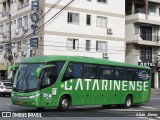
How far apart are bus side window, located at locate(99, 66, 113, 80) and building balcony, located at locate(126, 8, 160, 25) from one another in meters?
27.0

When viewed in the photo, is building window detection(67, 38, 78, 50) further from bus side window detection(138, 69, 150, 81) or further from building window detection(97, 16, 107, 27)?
bus side window detection(138, 69, 150, 81)

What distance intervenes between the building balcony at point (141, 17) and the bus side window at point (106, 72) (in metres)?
27.0

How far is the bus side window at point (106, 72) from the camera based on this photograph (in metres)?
23.5

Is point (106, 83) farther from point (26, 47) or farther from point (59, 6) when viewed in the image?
point (26, 47)

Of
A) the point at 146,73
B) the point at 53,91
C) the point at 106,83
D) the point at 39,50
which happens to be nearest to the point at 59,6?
the point at 39,50

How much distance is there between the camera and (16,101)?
2014 centimetres

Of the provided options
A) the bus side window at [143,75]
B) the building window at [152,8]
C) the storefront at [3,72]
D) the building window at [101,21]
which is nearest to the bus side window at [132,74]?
the bus side window at [143,75]

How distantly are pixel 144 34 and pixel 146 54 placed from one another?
2.85 m

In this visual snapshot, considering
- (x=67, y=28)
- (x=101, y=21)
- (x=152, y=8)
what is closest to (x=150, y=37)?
(x=152, y=8)

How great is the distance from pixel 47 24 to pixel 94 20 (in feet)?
21.5

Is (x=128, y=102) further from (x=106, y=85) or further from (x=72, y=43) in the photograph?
(x=72, y=43)

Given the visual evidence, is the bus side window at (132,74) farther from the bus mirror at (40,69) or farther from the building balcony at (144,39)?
the building balcony at (144,39)

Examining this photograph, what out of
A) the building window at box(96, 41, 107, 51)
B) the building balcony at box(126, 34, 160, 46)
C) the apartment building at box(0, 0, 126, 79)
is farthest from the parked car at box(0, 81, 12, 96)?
the building balcony at box(126, 34, 160, 46)

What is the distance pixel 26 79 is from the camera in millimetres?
20016
